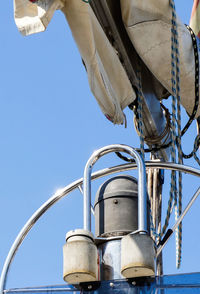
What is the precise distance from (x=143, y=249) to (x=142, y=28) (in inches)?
78.0

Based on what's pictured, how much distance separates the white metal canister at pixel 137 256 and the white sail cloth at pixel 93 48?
1187mm

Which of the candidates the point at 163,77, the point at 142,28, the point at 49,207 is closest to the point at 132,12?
the point at 142,28

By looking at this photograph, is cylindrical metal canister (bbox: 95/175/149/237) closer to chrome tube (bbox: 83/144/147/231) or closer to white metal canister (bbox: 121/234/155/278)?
chrome tube (bbox: 83/144/147/231)

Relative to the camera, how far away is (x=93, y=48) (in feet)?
14.8

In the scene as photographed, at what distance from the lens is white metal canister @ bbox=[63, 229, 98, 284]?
11.4 feet

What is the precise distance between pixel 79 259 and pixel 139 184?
1.90 feet

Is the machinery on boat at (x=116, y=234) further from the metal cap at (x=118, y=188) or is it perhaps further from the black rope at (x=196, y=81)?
the black rope at (x=196, y=81)

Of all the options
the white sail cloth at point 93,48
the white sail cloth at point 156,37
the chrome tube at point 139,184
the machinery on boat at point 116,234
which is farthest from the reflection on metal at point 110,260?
the white sail cloth at point 156,37

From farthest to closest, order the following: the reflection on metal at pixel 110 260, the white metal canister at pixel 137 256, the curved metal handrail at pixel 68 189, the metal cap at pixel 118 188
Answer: the curved metal handrail at pixel 68 189
the metal cap at pixel 118 188
the reflection on metal at pixel 110 260
the white metal canister at pixel 137 256

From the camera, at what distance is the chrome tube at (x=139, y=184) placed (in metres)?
3.72

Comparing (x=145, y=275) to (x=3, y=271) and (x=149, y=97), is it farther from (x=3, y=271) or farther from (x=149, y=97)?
(x=149, y=97)

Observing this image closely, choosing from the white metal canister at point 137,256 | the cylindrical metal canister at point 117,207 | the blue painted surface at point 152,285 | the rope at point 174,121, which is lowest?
the blue painted surface at point 152,285

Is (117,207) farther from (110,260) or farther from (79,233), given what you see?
(79,233)

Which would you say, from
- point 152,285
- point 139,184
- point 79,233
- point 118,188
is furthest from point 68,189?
point 152,285
